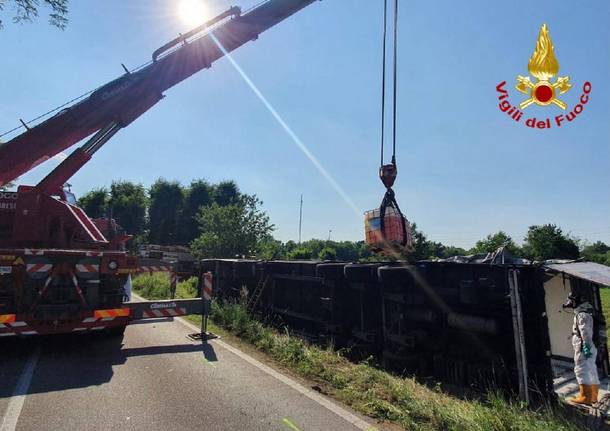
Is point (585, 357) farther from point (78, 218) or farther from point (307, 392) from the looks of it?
point (78, 218)

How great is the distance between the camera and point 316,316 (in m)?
8.74

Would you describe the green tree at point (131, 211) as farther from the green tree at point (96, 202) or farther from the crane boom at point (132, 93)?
the crane boom at point (132, 93)

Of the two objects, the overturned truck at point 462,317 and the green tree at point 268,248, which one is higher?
the green tree at point 268,248

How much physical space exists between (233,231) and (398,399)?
2511 cm

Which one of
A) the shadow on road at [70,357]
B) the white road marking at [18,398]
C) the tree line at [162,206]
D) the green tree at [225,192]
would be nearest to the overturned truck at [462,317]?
the shadow on road at [70,357]

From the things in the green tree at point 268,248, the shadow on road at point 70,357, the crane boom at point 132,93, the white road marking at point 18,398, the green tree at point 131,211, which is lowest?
the white road marking at point 18,398

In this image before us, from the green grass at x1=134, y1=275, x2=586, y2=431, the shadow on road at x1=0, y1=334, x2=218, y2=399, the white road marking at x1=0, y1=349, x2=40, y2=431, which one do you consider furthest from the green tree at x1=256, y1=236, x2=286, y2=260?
the white road marking at x1=0, y1=349, x2=40, y2=431

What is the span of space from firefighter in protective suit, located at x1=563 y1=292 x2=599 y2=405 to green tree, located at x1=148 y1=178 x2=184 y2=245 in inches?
2184

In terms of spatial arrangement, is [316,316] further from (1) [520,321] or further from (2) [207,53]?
(2) [207,53]

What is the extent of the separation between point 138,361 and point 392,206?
16.0ft

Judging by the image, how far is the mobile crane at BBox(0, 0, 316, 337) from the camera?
6762 mm

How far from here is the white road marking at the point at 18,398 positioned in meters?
4.03

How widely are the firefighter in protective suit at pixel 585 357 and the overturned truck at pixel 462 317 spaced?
1.01ft

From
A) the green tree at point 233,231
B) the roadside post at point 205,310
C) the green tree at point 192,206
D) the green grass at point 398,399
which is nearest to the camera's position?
the green grass at point 398,399
